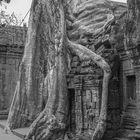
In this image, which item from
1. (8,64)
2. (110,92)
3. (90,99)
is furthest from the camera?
(8,64)

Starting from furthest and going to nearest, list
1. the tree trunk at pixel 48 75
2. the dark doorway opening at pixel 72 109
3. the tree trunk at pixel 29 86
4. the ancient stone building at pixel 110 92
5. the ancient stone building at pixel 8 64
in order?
the ancient stone building at pixel 8 64, the tree trunk at pixel 29 86, the dark doorway opening at pixel 72 109, the tree trunk at pixel 48 75, the ancient stone building at pixel 110 92

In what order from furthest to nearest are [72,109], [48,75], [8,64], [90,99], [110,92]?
[8,64] → [48,75] → [72,109] → [90,99] → [110,92]

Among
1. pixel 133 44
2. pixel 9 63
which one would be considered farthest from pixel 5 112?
pixel 133 44

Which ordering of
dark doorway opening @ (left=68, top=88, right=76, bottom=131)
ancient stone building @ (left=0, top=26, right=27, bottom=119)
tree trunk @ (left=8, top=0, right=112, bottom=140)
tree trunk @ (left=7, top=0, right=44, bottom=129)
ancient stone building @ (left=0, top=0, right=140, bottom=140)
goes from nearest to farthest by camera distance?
ancient stone building @ (left=0, top=0, right=140, bottom=140), tree trunk @ (left=8, top=0, right=112, bottom=140), dark doorway opening @ (left=68, top=88, right=76, bottom=131), tree trunk @ (left=7, top=0, right=44, bottom=129), ancient stone building @ (left=0, top=26, right=27, bottom=119)

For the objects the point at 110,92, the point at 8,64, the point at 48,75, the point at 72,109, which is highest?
the point at 8,64

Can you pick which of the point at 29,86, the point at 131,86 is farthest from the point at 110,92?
the point at 29,86

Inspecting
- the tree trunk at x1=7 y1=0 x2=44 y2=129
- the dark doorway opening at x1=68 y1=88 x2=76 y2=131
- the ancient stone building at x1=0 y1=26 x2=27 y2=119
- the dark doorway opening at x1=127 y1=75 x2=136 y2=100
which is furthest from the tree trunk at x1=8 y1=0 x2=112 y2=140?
the ancient stone building at x1=0 y1=26 x2=27 y2=119

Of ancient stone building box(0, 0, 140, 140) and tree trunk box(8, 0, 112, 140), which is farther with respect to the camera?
tree trunk box(8, 0, 112, 140)

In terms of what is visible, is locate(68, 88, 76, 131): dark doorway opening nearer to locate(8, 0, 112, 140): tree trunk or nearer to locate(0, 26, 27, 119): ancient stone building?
locate(8, 0, 112, 140): tree trunk

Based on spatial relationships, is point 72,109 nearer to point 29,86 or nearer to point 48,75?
point 48,75

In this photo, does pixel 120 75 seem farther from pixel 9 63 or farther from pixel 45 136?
pixel 9 63

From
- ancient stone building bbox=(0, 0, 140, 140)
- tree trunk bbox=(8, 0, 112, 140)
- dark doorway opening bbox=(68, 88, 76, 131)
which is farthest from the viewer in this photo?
dark doorway opening bbox=(68, 88, 76, 131)

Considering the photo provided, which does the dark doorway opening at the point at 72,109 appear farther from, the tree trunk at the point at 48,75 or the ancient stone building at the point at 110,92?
the tree trunk at the point at 48,75

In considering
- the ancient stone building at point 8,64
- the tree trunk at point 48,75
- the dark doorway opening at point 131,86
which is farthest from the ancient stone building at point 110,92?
the ancient stone building at point 8,64
